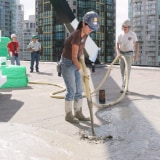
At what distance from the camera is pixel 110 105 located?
5902 millimetres

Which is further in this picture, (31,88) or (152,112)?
(31,88)

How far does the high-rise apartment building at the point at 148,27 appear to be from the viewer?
131m

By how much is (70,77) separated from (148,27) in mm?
135389

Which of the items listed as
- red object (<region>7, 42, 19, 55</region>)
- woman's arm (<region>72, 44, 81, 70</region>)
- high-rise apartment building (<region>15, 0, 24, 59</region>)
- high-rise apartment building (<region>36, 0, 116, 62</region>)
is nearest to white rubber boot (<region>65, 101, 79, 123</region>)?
woman's arm (<region>72, 44, 81, 70</region>)

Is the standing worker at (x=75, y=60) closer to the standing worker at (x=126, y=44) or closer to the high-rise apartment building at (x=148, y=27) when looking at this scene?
the standing worker at (x=126, y=44)

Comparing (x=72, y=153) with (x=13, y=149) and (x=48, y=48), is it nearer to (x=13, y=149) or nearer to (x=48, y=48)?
(x=13, y=149)

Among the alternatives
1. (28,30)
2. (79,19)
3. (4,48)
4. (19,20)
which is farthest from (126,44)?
(19,20)

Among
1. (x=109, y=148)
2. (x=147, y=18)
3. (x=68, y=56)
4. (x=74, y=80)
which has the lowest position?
(x=109, y=148)

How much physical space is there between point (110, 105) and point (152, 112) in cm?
84

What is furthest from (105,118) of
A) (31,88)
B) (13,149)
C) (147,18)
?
(147,18)

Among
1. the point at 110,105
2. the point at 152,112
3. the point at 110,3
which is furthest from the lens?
the point at 110,3

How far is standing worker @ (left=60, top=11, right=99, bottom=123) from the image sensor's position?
4.42m

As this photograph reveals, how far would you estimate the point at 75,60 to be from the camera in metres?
4.41

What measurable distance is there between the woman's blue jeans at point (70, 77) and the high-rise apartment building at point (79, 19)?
88237mm
